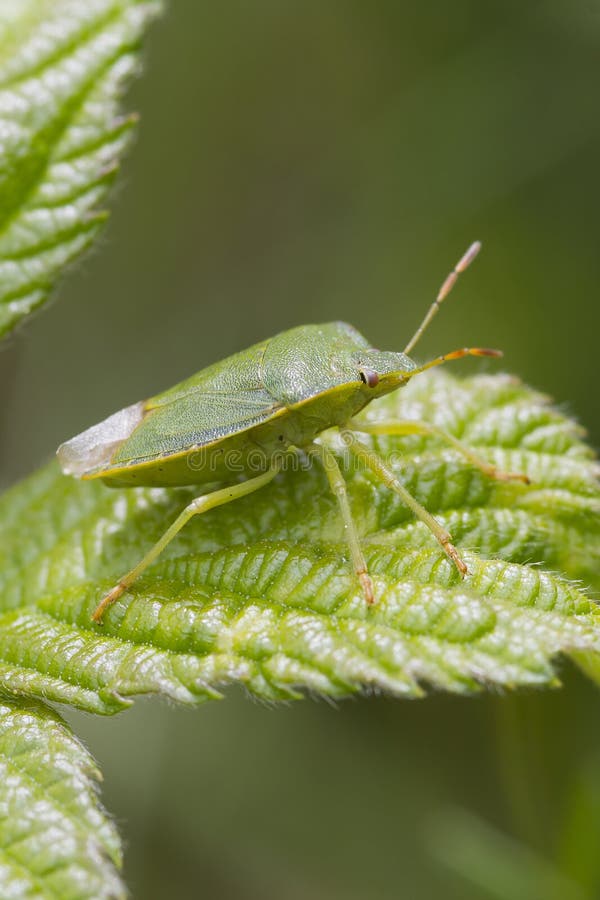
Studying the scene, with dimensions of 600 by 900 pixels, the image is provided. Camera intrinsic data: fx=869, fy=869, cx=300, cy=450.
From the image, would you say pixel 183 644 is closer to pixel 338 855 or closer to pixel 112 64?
pixel 112 64

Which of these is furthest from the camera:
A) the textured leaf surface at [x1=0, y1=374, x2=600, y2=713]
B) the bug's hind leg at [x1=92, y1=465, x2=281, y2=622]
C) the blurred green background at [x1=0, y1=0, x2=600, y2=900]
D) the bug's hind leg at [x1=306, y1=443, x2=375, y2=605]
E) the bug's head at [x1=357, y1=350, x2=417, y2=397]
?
the blurred green background at [x1=0, y1=0, x2=600, y2=900]

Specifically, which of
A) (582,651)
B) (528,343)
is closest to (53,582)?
(582,651)

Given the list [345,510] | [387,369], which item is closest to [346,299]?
[387,369]

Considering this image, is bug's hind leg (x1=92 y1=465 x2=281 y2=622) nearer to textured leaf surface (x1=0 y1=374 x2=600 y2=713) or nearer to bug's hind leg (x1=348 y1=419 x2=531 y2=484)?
textured leaf surface (x1=0 y1=374 x2=600 y2=713)

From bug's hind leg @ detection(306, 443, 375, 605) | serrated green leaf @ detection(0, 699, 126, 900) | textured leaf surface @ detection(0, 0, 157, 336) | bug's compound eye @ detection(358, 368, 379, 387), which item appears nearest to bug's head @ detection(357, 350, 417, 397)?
bug's compound eye @ detection(358, 368, 379, 387)

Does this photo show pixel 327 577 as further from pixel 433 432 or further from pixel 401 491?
pixel 433 432
